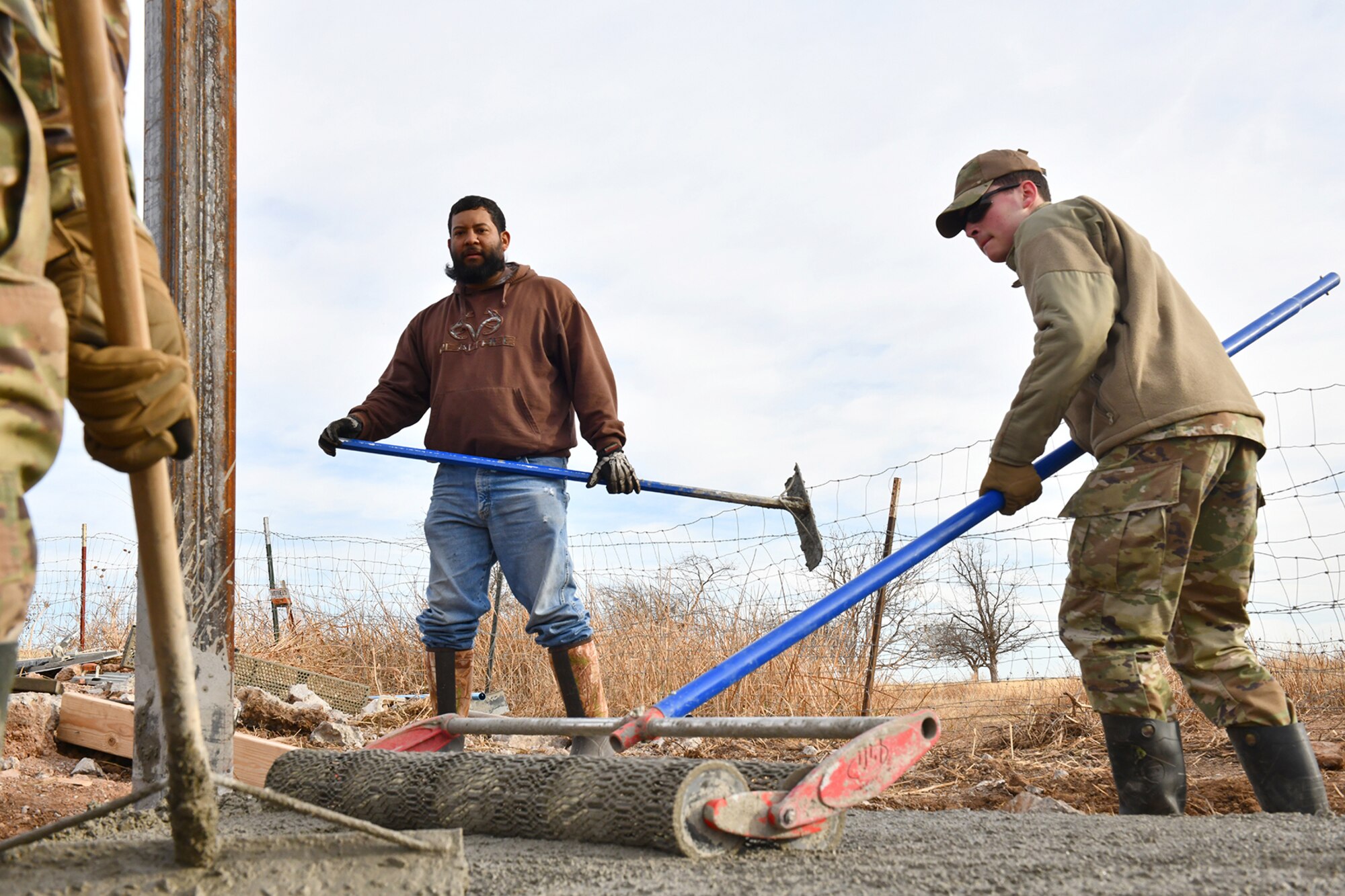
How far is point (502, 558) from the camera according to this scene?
406 centimetres

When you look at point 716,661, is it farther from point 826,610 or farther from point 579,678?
point 826,610

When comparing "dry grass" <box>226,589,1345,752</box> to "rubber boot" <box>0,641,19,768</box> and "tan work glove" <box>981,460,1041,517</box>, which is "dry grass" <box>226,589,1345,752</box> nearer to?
"tan work glove" <box>981,460,1041,517</box>

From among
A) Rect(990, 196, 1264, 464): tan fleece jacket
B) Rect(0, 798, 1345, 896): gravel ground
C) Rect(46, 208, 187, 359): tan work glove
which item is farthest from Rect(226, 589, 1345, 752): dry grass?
Rect(46, 208, 187, 359): tan work glove

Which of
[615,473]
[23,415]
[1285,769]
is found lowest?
[1285,769]

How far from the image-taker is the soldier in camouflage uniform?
4.40ft

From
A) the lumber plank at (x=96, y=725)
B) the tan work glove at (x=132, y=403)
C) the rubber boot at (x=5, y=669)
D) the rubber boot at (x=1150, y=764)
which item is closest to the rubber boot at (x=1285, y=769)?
the rubber boot at (x=1150, y=764)

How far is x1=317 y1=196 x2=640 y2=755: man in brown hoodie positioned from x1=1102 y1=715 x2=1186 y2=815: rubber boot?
1860 mm

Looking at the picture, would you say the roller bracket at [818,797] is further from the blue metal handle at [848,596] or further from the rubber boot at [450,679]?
the rubber boot at [450,679]

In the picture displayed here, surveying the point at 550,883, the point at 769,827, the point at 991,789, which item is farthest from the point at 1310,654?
the point at 550,883

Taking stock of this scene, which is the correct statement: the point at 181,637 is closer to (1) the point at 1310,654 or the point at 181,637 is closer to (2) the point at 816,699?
(2) the point at 816,699

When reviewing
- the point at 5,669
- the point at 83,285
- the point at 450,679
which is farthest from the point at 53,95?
the point at 450,679

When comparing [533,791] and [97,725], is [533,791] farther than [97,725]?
No

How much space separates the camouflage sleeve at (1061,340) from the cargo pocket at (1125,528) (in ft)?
0.79

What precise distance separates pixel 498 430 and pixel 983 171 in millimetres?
1995
